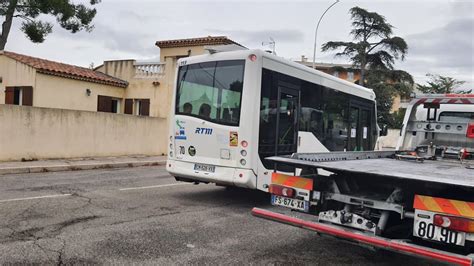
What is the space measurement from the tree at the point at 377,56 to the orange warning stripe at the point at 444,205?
1378 inches

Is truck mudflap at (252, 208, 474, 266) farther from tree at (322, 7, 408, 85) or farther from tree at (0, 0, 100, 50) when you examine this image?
tree at (322, 7, 408, 85)

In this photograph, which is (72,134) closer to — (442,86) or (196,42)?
(196,42)

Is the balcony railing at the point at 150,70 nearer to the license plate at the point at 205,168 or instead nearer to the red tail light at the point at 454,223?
the license plate at the point at 205,168

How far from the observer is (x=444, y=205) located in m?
3.96

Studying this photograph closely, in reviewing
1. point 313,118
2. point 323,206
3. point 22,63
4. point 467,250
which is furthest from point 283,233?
point 22,63

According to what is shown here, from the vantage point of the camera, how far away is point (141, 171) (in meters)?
13.3

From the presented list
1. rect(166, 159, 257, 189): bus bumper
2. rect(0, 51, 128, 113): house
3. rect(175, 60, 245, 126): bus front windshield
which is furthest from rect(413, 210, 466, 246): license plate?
rect(0, 51, 128, 113): house

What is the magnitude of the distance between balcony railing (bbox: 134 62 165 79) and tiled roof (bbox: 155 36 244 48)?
6.30m

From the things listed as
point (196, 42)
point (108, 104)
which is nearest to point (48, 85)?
point (108, 104)

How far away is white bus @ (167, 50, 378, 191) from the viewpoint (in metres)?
7.80

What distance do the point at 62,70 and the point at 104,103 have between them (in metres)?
2.54

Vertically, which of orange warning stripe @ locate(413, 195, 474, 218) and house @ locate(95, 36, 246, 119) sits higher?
house @ locate(95, 36, 246, 119)

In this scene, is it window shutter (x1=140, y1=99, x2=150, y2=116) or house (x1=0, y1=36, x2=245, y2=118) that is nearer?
house (x1=0, y1=36, x2=245, y2=118)

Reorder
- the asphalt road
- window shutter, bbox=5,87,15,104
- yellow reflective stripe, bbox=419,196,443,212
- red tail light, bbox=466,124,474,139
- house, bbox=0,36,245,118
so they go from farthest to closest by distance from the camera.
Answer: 1. window shutter, bbox=5,87,15,104
2. house, bbox=0,36,245,118
3. red tail light, bbox=466,124,474,139
4. the asphalt road
5. yellow reflective stripe, bbox=419,196,443,212
